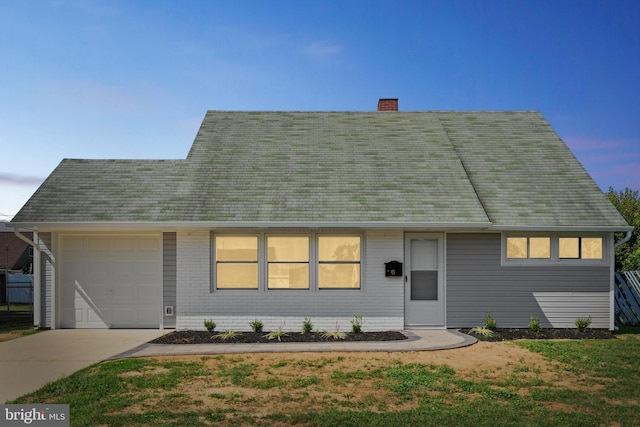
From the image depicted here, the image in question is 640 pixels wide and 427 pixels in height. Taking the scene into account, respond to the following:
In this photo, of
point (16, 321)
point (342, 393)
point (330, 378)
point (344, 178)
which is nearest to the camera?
point (342, 393)

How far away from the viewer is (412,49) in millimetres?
19281

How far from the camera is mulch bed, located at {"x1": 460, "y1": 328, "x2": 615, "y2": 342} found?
36.2ft

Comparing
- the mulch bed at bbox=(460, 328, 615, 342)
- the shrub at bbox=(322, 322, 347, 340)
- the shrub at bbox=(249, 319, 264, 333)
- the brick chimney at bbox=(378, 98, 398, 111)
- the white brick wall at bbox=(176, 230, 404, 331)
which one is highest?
the brick chimney at bbox=(378, 98, 398, 111)

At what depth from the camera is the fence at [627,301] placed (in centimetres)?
1363

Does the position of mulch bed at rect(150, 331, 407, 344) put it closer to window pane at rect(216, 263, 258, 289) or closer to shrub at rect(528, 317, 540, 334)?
window pane at rect(216, 263, 258, 289)

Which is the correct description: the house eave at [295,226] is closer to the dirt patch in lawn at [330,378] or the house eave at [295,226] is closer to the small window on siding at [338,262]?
the small window on siding at [338,262]

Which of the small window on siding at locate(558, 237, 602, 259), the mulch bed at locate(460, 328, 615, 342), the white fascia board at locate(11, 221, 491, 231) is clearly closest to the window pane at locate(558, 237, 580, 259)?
the small window on siding at locate(558, 237, 602, 259)

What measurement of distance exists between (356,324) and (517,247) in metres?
4.67

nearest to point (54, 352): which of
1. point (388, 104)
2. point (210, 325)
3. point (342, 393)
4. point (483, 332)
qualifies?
point (210, 325)

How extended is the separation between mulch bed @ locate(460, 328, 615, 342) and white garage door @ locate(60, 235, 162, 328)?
8.15m

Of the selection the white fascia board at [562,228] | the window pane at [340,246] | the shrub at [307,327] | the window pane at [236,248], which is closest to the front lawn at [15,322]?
the window pane at [236,248]

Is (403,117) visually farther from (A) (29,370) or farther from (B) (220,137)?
(A) (29,370)

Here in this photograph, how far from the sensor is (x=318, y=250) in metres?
11.9

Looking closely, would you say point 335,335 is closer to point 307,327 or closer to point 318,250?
point 307,327
